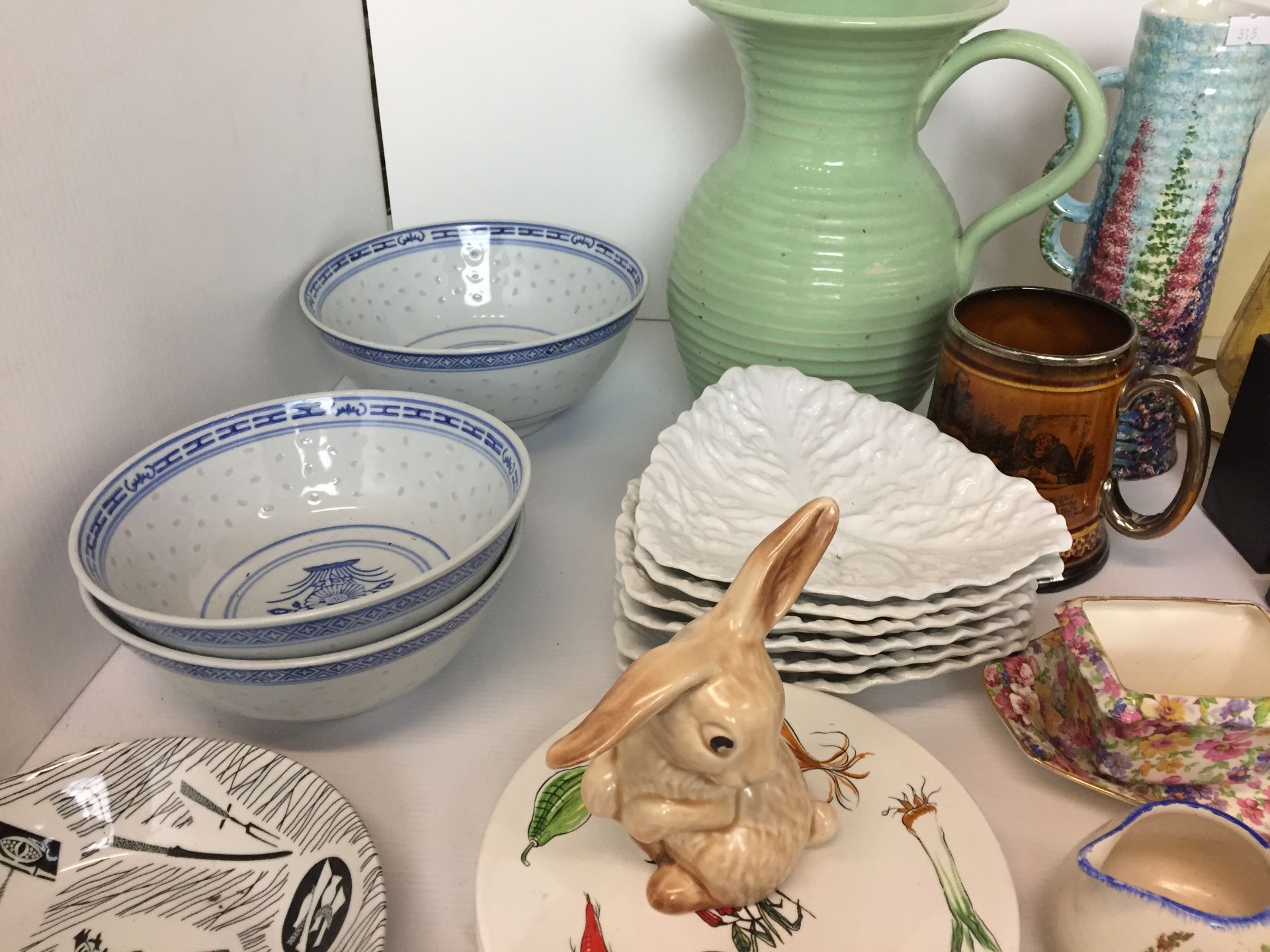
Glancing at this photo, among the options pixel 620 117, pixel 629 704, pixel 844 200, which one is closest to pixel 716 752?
pixel 629 704

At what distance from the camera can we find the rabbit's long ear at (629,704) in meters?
0.30

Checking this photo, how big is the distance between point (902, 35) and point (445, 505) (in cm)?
38

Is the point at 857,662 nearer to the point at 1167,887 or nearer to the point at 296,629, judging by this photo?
the point at 1167,887

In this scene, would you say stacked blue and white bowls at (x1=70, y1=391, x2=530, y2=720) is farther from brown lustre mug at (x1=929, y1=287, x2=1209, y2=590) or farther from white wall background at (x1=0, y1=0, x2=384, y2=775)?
brown lustre mug at (x1=929, y1=287, x2=1209, y2=590)

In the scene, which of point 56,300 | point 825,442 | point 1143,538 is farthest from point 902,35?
point 56,300

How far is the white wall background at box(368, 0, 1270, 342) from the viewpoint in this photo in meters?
0.79

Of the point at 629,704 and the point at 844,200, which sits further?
the point at 844,200

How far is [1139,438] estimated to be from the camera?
2.25 ft

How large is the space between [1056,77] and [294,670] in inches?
21.3

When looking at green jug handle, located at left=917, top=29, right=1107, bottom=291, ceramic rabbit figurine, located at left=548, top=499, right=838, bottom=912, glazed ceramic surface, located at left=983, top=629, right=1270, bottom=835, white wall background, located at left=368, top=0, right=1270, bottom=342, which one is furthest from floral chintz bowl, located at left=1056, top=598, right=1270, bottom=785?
white wall background, located at left=368, top=0, right=1270, bottom=342

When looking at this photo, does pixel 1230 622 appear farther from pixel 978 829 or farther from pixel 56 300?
pixel 56 300

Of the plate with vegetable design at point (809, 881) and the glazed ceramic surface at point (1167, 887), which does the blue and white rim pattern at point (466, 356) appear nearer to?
the plate with vegetable design at point (809, 881)

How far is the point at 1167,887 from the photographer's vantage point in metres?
0.40

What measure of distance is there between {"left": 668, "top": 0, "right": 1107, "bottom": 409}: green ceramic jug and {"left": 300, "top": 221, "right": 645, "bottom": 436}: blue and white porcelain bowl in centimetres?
9
